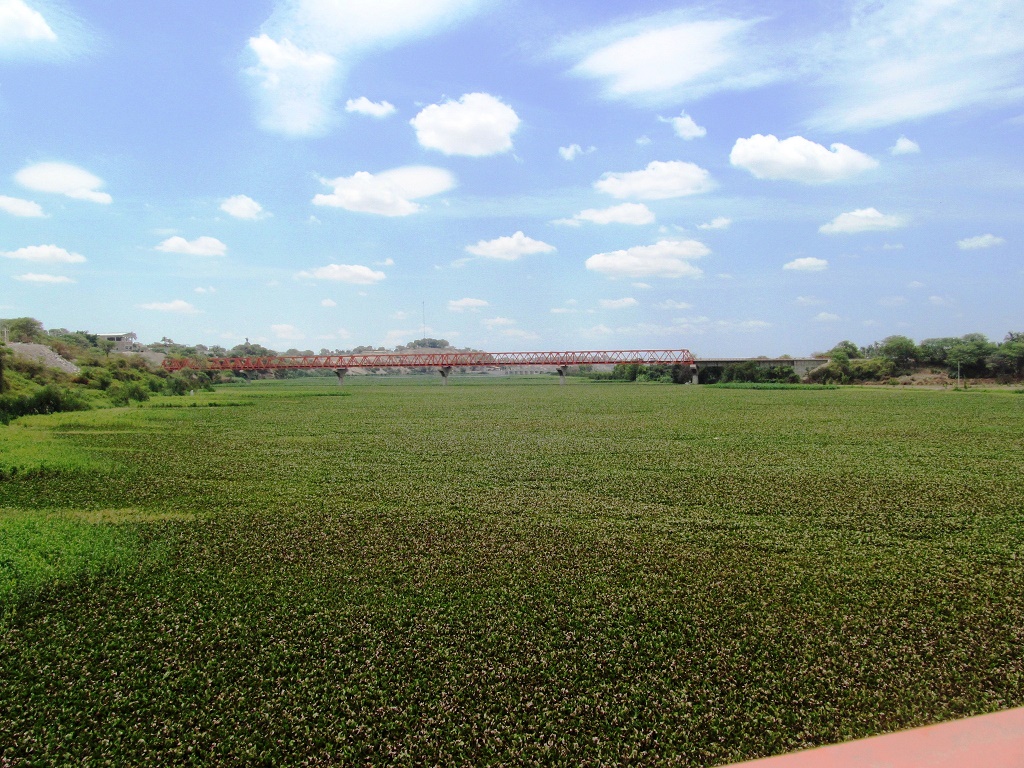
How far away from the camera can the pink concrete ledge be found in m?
3.38

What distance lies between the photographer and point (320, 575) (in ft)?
20.6

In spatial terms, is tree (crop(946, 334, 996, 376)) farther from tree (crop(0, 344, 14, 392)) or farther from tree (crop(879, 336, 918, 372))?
tree (crop(0, 344, 14, 392))

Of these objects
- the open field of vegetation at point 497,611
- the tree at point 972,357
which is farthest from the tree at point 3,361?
the tree at point 972,357

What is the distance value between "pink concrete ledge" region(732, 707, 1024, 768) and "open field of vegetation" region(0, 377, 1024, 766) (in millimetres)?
129

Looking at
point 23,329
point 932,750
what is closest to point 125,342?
point 23,329

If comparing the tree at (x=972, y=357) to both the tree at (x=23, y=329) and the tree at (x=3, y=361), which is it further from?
the tree at (x=23, y=329)

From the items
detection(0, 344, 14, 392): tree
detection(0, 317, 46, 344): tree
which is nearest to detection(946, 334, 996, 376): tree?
detection(0, 344, 14, 392): tree

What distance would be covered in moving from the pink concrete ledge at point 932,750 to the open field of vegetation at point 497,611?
0.42ft

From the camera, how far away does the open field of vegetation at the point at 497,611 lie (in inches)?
147

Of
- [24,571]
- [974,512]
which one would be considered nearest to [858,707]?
[974,512]

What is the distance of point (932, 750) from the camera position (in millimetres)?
3496

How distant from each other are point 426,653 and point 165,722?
171 cm

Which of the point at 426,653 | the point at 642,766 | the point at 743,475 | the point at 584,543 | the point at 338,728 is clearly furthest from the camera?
A: the point at 743,475

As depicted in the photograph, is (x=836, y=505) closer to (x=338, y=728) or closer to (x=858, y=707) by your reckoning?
(x=858, y=707)
